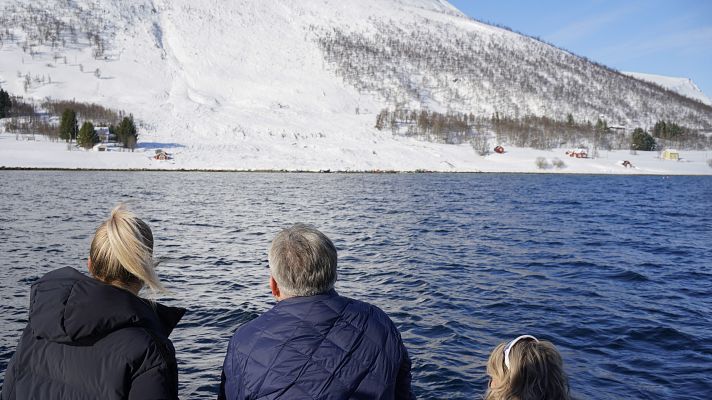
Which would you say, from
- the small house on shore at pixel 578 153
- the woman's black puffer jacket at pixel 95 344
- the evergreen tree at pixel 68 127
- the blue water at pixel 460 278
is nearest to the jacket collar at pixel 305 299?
the woman's black puffer jacket at pixel 95 344

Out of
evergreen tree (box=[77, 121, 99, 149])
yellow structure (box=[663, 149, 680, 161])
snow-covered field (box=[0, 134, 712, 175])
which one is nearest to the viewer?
snow-covered field (box=[0, 134, 712, 175])

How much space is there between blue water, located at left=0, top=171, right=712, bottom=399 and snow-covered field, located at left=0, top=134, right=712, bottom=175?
54037 mm

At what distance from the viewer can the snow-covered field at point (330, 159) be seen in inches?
3428

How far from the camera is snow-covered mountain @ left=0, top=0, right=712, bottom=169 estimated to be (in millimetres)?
113000

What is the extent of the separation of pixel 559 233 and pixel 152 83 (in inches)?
5445

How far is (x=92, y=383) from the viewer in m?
3.27

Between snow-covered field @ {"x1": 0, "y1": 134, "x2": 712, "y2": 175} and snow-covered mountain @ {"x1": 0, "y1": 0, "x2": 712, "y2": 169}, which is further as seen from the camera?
snow-covered mountain @ {"x1": 0, "y1": 0, "x2": 712, "y2": 169}

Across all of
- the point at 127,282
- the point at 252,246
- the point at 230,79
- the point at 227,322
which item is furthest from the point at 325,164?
the point at 127,282

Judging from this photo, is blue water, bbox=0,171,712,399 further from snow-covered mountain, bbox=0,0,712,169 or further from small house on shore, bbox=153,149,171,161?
snow-covered mountain, bbox=0,0,712,169

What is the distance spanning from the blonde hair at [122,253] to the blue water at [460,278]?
122 inches

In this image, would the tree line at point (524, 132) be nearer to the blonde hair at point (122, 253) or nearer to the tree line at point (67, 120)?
the tree line at point (67, 120)

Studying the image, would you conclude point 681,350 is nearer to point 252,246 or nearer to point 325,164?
point 252,246

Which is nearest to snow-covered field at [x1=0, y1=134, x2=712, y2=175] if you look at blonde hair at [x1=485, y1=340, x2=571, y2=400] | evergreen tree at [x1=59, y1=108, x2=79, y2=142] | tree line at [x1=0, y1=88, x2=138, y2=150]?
evergreen tree at [x1=59, y1=108, x2=79, y2=142]

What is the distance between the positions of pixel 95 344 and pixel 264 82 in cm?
15701
